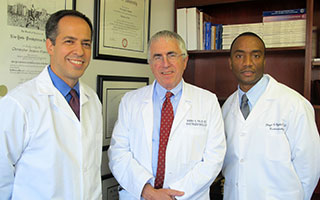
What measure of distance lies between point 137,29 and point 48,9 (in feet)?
2.71

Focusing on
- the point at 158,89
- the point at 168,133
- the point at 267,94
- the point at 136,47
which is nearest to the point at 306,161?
the point at 267,94

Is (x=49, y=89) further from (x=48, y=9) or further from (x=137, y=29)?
(x=137, y=29)

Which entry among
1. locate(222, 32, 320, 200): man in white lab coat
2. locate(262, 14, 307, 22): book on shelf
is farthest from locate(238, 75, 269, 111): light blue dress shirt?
locate(262, 14, 307, 22): book on shelf

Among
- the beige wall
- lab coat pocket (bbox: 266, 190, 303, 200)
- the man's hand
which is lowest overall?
lab coat pocket (bbox: 266, 190, 303, 200)

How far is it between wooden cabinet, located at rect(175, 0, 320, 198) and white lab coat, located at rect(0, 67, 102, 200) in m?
1.61

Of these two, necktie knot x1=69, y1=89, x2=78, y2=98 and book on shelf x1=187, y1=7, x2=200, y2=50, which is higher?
book on shelf x1=187, y1=7, x2=200, y2=50

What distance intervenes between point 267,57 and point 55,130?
2.03 metres

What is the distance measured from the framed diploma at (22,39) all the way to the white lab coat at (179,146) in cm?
60

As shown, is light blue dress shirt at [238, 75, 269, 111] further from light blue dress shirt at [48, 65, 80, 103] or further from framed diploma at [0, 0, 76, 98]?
framed diploma at [0, 0, 76, 98]

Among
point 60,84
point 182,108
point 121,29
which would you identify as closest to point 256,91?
point 182,108

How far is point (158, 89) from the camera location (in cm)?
192

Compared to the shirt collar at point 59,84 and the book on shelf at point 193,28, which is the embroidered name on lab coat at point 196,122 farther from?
the book on shelf at point 193,28

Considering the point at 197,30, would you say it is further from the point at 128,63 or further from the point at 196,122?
the point at 196,122

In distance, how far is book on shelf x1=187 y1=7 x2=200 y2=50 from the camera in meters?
2.67
